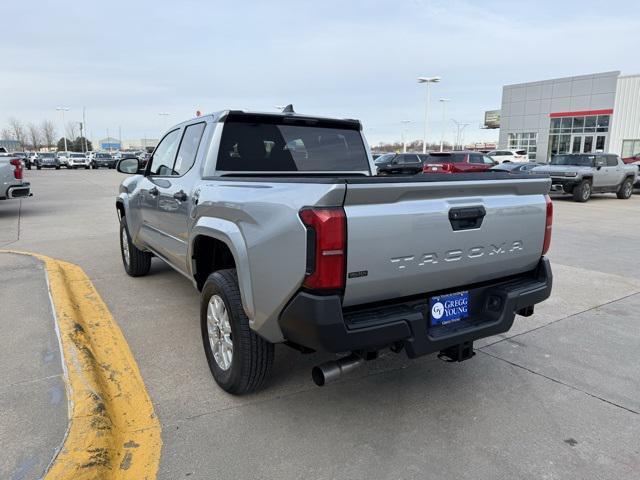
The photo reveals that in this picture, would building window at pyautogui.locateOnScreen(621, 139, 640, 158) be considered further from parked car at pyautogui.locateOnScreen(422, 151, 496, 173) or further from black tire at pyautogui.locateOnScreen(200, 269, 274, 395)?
black tire at pyautogui.locateOnScreen(200, 269, 274, 395)

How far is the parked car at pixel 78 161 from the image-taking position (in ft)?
163

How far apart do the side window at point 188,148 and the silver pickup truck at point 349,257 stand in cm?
16

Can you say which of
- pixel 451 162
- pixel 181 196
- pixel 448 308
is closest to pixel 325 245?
pixel 448 308

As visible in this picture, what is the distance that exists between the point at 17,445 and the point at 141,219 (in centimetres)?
316

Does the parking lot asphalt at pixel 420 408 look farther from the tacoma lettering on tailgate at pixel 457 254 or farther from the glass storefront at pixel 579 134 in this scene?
the glass storefront at pixel 579 134

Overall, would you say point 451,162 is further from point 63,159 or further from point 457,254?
point 63,159

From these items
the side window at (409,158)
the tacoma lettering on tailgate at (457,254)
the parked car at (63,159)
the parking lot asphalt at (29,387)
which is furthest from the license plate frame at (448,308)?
the parked car at (63,159)

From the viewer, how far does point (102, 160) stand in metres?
49.4

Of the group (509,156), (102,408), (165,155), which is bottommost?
(102,408)

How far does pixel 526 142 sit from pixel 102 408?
46875 millimetres

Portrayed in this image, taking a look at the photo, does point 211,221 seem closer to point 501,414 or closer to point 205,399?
point 205,399

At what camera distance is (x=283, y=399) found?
3270mm

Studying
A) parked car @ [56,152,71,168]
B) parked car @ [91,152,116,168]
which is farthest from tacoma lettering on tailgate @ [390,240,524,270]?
parked car @ [56,152,71,168]

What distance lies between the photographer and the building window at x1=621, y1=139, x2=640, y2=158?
116 ft
